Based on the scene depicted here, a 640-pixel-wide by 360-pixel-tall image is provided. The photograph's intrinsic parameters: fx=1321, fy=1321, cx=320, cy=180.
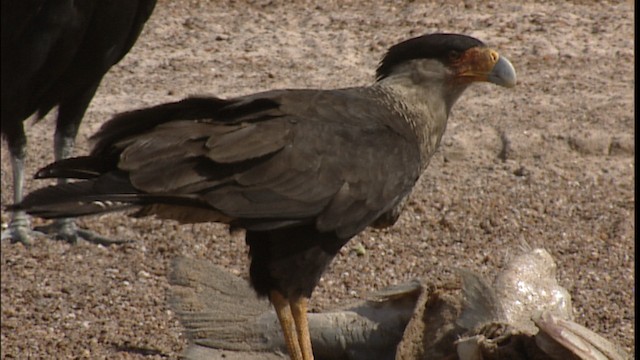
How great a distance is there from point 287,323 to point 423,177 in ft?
8.26

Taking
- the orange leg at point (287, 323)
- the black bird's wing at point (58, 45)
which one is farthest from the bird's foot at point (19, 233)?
the orange leg at point (287, 323)

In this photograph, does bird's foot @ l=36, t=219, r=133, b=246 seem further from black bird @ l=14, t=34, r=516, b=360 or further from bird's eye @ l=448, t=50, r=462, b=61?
bird's eye @ l=448, t=50, r=462, b=61

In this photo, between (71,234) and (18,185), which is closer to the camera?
(71,234)

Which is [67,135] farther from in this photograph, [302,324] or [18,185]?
[302,324]

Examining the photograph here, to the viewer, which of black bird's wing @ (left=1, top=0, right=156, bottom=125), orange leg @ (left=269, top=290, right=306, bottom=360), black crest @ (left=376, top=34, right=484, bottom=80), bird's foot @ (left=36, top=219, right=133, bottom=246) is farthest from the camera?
bird's foot @ (left=36, top=219, right=133, bottom=246)

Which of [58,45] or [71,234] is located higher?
[58,45]

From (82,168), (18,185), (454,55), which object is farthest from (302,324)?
(18,185)

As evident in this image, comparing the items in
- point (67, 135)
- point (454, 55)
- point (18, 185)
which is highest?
point (454, 55)

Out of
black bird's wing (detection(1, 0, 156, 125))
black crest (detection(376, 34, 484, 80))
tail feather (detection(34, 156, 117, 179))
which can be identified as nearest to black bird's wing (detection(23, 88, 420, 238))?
tail feather (detection(34, 156, 117, 179))

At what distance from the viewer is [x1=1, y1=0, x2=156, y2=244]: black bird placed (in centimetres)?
613

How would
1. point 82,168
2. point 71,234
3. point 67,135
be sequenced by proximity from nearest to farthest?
point 82,168 → point 71,234 → point 67,135

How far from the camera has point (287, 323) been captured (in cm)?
450

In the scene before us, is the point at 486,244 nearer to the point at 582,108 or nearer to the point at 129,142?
the point at 582,108

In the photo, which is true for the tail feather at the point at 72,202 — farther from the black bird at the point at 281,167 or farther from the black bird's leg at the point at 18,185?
the black bird's leg at the point at 18,185
